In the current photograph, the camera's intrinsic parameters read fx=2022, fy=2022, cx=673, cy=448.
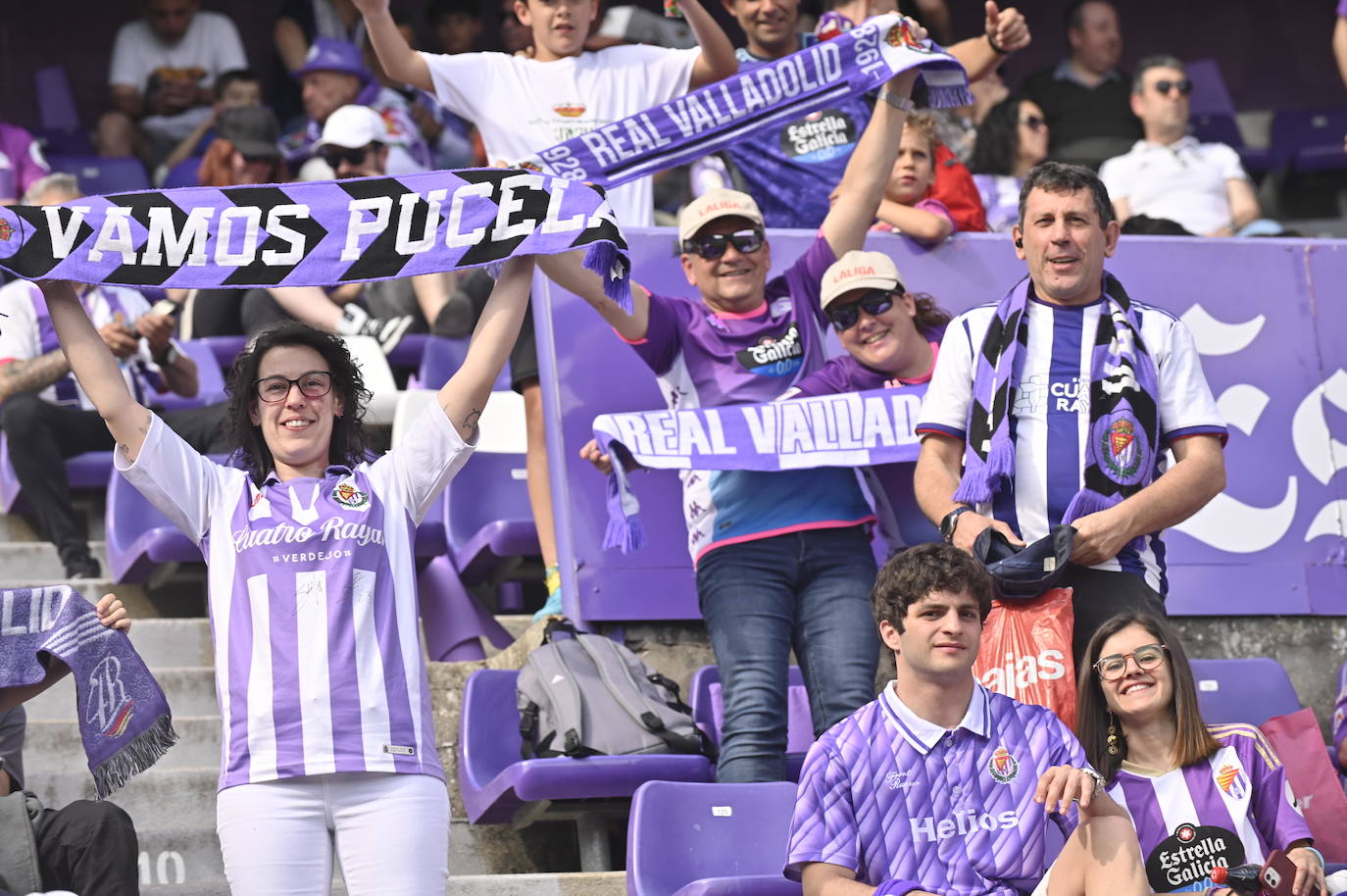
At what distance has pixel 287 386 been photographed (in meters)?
4.09

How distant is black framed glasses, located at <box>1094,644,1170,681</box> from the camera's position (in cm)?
438

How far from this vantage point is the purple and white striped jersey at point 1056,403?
182 inches

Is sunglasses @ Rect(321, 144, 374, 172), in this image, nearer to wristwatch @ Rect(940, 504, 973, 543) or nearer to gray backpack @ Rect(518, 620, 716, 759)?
gray backpack @ Rect(518, 620, 716, 759)

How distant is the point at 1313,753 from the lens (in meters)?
4.80

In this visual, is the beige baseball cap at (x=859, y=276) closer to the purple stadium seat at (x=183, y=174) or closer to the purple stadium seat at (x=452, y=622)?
the purple stadium seat at (x=452, y=622)

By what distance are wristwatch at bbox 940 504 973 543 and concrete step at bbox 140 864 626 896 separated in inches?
42.2

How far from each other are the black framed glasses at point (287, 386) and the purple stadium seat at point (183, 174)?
16.0 ft

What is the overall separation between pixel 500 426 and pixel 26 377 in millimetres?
1568

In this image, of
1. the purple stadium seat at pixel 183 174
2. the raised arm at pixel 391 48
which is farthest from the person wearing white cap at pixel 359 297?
the purple stadium seat at pixel 183 174

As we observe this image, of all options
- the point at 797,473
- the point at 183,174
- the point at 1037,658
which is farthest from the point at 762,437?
the point at 183,174

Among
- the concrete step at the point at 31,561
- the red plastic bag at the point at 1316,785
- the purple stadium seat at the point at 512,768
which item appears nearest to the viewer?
→ the red plastic bag at the point at 1316,785

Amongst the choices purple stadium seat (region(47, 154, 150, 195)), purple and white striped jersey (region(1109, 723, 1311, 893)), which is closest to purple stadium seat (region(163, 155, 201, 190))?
purple stadium seat (region(47, 154, 150, 195))

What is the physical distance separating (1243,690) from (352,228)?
2839 millimetres

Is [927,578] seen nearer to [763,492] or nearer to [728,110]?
[763,492]
